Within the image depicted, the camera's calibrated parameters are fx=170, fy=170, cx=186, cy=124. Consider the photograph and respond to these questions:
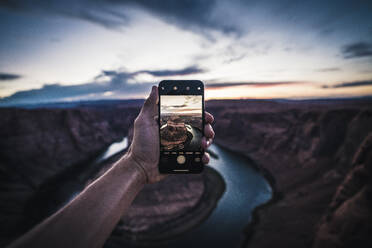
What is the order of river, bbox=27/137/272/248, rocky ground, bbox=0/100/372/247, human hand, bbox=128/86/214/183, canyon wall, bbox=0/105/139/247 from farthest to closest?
canyon wall, bbox=0/105/139/247
river, bbox=27/137/272/248
rocky ground, bbox=0/100/372/247
human hand, bbox=128/86/214/183

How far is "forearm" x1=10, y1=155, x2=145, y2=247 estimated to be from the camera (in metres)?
1.28

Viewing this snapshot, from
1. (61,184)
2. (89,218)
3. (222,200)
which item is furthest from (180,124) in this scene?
(61,184)

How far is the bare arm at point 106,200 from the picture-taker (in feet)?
4.28

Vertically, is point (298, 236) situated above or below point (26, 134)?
below

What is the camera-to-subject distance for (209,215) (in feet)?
69.4

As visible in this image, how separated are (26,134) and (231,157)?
148 ft

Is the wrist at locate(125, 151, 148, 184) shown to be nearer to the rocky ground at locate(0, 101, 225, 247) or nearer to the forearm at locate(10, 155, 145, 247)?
the forearm at locate(10, 155, 145, 247)

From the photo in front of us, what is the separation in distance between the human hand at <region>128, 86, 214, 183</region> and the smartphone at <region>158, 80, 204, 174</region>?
0.29 ft

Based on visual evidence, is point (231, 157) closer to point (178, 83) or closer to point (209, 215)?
point (209, 215)

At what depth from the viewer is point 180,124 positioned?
293cm

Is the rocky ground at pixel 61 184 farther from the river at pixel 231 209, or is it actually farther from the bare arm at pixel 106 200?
the bare arm at pixel 106 200

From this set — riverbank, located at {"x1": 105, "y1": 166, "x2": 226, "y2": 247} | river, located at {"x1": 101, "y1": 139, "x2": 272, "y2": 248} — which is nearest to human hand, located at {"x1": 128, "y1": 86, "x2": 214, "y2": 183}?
river, located at {"x1": 101, "y1": 139, "x2": 272, "y2": 248}

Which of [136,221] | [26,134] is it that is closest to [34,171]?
[26,134]

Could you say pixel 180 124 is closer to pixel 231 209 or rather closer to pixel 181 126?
pixel 181 126
